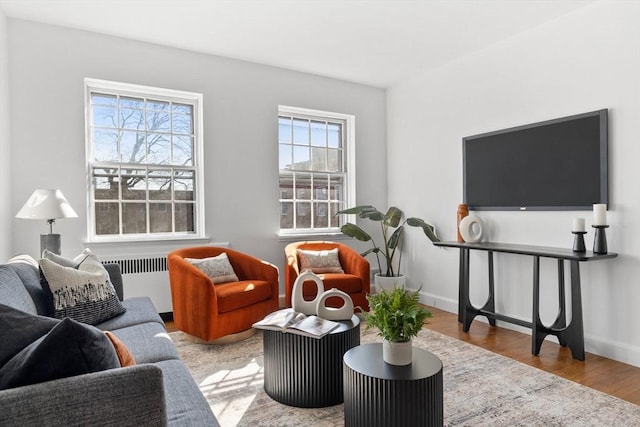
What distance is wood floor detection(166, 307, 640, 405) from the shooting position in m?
2.58

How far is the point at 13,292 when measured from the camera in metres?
1.83

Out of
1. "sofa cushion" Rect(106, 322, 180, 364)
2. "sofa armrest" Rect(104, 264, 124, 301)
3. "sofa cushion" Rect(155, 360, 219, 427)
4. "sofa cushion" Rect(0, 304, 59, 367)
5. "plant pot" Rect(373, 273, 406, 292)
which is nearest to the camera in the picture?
"sofa cushion" Rect(0, 304, 59, 367)

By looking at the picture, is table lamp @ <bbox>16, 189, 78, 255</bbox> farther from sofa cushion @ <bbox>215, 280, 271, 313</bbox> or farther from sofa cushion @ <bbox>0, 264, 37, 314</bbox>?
sofa cushion @ <bbox>215, 280, 271, 313</bbox>

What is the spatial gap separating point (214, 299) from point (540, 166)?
298 cm

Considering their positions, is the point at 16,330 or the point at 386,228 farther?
the point at 386,228

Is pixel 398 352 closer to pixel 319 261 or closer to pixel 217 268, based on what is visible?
pixel 217 268

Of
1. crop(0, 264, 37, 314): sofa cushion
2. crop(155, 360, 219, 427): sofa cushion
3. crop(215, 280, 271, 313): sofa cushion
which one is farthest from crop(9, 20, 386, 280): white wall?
crop(155, 360, 219, 427): sofa cushion

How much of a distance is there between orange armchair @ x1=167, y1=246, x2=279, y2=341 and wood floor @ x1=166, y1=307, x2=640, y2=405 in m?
0.66

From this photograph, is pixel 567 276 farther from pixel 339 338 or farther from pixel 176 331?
pixel 176 331

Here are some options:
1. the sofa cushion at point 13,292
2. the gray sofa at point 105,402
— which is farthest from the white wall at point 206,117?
the gray sofa at point 105,402

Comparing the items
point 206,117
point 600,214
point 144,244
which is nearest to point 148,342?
point 144,244

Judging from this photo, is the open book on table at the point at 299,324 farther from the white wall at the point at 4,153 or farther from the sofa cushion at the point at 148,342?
the white wall at the point at 4,153

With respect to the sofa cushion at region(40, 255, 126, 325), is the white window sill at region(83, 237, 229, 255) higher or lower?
higher

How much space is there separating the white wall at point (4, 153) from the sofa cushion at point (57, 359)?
2.67m
